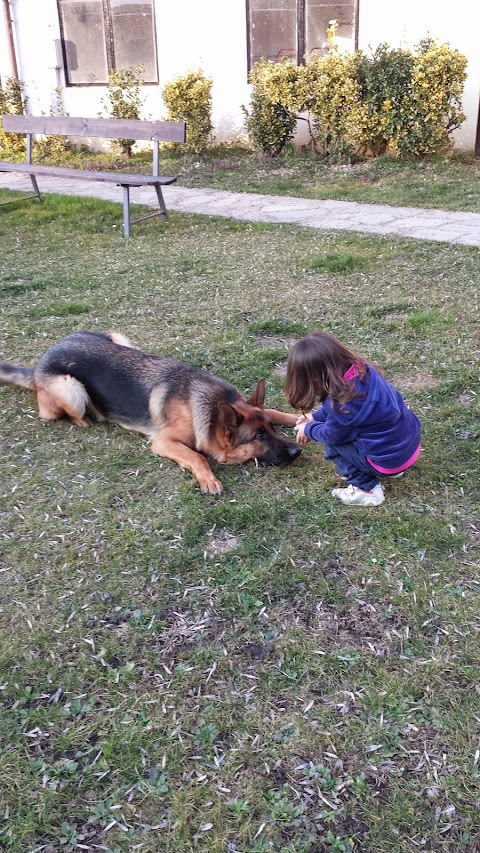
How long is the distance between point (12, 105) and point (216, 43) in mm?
5149

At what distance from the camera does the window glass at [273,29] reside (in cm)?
1379

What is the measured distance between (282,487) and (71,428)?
160cm

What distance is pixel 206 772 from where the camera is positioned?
2.34 m

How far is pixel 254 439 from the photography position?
13.0 ft

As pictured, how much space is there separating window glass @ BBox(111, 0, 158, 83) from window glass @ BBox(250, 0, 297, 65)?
92.4 inches

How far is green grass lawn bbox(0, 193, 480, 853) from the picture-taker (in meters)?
2.21

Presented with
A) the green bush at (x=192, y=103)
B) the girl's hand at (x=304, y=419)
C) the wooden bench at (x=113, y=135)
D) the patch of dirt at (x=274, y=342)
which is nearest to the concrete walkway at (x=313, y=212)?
the wooden bench at (x=113, y=135)

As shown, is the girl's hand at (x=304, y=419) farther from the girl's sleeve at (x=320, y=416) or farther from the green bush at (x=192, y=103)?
the green bush at (x=192, y=103)

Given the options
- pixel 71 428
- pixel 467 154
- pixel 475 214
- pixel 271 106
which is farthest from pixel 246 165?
Answer: pixel 71 428

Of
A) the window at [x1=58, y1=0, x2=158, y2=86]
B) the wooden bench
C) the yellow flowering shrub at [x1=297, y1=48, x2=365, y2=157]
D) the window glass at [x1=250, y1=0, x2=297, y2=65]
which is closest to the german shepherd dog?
the wooden bench

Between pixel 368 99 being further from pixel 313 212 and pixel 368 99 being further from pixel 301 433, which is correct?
pixel 301 433

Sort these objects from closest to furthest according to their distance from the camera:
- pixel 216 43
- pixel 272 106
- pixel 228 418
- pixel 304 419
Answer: pixel 228 418 → pixel 304 419 → pixel 272 106 → pixel 216 43

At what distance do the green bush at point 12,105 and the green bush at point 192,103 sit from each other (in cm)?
411

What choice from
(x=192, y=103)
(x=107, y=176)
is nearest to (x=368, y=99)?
(x=192, y=103)
